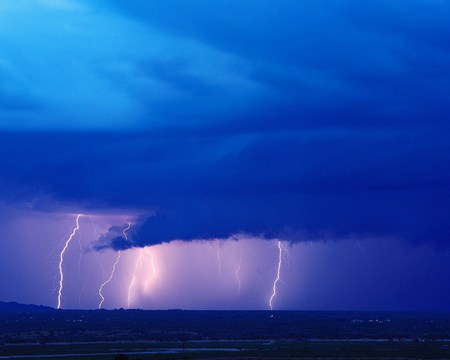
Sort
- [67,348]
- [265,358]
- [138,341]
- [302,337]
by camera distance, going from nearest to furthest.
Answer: [265,358] < [67,348] < [138,341] < [302,337]

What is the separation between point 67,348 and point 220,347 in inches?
610

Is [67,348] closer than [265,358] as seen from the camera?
No

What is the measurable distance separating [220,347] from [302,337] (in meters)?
24.7

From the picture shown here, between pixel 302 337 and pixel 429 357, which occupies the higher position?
pixel 302 337

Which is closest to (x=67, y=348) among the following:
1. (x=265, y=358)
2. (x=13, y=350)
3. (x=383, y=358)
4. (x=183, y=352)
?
(x=13, y=350)

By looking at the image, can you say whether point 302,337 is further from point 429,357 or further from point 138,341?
point 429,357

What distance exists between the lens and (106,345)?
306ft

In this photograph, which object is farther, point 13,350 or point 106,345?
point 106,345

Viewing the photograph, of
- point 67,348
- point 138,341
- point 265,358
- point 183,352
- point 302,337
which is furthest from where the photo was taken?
point 302,337

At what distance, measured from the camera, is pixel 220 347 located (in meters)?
90.1

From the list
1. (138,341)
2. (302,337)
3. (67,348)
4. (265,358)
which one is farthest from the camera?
(302,337)

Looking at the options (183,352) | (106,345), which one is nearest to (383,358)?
(183,352)

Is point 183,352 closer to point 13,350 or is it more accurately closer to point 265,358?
point 265,358

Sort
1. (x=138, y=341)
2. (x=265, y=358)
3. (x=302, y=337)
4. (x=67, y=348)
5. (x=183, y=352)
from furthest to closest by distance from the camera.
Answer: (x=302, y=337)
(x=138, y=341)
(x=67, y=348)
(x=183, y=352)
(x=265, y=358)
